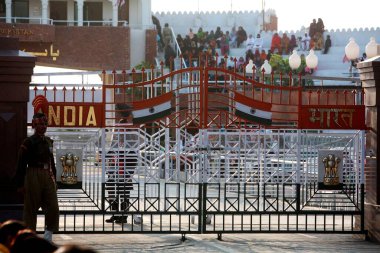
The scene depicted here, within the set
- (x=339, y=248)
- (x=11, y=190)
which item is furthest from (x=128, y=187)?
(x=339, y=248)

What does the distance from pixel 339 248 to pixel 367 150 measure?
1.48 m

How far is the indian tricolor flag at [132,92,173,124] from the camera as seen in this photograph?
15250 mm

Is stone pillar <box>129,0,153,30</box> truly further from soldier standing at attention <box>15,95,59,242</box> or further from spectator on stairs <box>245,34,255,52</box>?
soldier standing at attention <box>15,95,59,242</box>

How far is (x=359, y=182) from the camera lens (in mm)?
15484

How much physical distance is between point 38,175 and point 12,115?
57.3 inches

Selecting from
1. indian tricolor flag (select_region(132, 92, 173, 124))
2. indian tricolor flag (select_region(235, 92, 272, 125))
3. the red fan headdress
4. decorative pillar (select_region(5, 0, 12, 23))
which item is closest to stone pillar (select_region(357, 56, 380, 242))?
indian tricolor flag (select_region(235, 92, 272, 125))

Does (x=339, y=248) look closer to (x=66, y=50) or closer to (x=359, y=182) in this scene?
(x=359, y=182)

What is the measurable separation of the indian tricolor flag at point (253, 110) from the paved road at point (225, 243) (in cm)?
148

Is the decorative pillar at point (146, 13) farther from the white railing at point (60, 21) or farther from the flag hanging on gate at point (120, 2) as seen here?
Result: the flag hanging on gate at point (120, 2)

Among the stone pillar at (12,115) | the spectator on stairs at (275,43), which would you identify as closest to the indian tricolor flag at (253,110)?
the stone pillar at (12,115)

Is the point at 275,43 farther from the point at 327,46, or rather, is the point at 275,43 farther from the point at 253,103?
the point at 253,103

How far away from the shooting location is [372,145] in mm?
15414

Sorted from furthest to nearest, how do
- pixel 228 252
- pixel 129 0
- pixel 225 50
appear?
pixel 129 0, pixel 225 50, pixel 228 252

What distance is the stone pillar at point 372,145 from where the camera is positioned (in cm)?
1512
